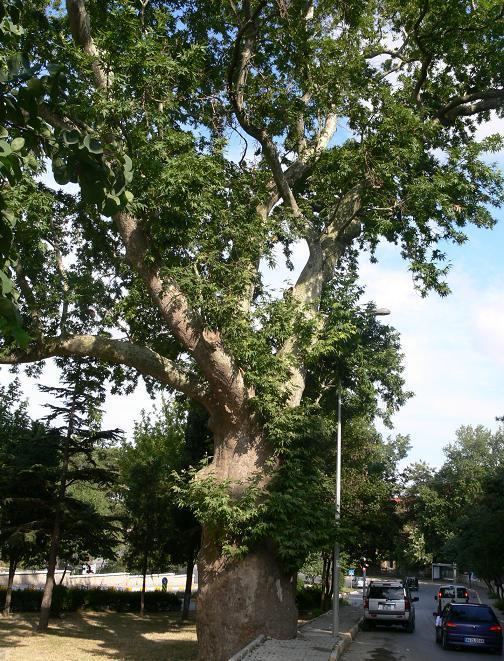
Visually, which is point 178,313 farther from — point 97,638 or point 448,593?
point 448,593

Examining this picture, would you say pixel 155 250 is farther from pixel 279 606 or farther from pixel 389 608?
pixel 389 608

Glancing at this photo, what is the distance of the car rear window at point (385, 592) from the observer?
24.4 meters

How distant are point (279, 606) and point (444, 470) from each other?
225 ft

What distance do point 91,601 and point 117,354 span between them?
730 inches

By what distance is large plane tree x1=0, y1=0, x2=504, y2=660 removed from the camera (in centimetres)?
1327

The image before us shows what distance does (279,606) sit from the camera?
14.0m

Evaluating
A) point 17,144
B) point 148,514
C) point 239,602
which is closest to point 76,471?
point 148,514

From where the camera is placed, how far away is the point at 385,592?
24.5 metres

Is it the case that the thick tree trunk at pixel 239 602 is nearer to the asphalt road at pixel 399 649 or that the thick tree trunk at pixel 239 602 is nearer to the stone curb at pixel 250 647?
the stone curb at pixel 250 647

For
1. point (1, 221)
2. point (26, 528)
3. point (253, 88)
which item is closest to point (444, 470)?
point (26, 528)

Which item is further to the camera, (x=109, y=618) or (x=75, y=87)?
(x=109, y=618)

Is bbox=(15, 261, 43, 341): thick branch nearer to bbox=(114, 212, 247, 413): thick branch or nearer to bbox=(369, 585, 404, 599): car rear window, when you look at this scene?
bbox=(114, 212, 247, 413): thick branch

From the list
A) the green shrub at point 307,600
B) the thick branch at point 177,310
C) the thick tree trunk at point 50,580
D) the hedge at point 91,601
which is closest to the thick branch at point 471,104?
the thick branch at point 177,310

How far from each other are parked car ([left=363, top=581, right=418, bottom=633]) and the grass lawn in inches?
255
